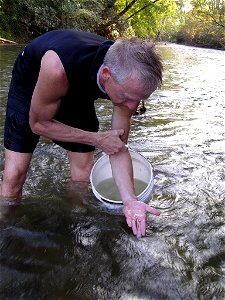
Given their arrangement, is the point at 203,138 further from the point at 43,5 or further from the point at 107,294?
the point at 43,5

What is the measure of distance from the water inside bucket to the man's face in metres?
1.04

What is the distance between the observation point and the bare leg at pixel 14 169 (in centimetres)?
271

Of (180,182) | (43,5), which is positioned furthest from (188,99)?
(43,5)

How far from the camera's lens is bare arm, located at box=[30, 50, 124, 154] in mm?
2086

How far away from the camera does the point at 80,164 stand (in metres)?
3.07

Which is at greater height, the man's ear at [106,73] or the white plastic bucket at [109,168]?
the man's ear at [106,73]

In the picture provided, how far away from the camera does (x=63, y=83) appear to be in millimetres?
2127

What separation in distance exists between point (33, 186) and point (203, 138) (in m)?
2.72

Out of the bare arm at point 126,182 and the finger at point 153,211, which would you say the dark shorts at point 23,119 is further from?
the finger at point 153,211

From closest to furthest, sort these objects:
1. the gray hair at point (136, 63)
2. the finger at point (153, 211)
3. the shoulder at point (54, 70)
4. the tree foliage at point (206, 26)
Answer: the gray hair at point (136, 63)
the shoulder at point (54, 70)
the finger at point (153, 211)
the tree foliage at point (206, 26)

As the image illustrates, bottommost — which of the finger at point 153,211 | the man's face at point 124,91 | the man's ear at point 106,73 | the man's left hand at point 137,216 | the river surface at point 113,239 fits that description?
the river surface at point 113,239

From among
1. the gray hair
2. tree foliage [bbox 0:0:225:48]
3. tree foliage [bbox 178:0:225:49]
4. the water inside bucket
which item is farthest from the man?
tree foliage [bbox 178:0:225:49]

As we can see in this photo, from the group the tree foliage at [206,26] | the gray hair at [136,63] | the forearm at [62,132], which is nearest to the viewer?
the gray hair at [136,63]

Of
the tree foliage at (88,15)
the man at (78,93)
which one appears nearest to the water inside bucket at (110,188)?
the man at (78,93)
